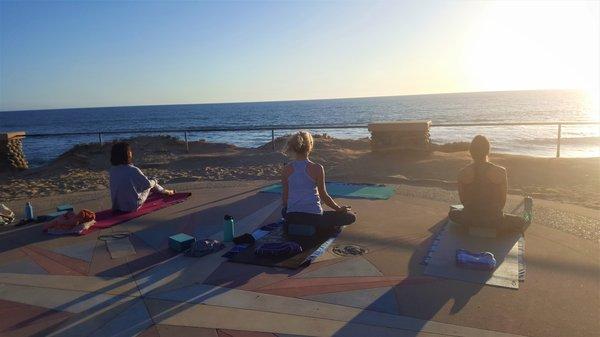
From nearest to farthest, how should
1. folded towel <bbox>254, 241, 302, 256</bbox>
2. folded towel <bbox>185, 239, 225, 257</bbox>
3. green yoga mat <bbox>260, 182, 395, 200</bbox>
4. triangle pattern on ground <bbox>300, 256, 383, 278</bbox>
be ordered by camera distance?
triangle pattern on ground <bbox>300, 256, 383, 278</bbox> → folded towel <bbox>254, 241, 302, 256</bbox> → folded towel <bbox>185, 239, 225, 257</bbox> → green yoga mat <bbox>260, 182, 395, 200</bbox>

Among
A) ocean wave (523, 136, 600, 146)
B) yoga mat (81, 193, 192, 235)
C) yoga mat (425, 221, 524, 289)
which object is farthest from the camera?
ocean wave (523, 136, 600, 146)

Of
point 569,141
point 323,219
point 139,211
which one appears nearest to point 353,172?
point 139,211

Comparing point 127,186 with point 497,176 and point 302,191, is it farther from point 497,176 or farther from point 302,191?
point 497,176

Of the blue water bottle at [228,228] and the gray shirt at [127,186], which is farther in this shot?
the gray shirt at [127,186]

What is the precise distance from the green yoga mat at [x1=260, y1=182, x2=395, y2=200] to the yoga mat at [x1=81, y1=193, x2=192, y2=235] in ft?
5.31

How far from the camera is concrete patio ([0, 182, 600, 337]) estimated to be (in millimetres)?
3500

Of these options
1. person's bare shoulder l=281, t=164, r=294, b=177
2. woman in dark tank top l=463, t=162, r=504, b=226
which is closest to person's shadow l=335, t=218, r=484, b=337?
woman in dark tank top l=463, t=162, r=504, b=226

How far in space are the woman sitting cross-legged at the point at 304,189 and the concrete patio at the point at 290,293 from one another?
339 mm

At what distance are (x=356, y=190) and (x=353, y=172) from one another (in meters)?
2.44

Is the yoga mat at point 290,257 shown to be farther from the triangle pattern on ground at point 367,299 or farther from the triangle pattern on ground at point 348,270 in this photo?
the triangle pattern on ground at point 367,299

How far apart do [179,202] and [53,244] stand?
90.7 inches

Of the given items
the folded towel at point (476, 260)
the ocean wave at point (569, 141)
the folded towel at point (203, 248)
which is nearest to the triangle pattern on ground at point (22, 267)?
the folded towel at point (203, 248)

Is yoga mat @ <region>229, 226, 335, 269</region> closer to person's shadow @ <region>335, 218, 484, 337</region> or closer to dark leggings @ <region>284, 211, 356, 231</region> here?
dark leggings @ <region>284, 211, 356, 231</region>

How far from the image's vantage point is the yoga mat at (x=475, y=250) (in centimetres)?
433
